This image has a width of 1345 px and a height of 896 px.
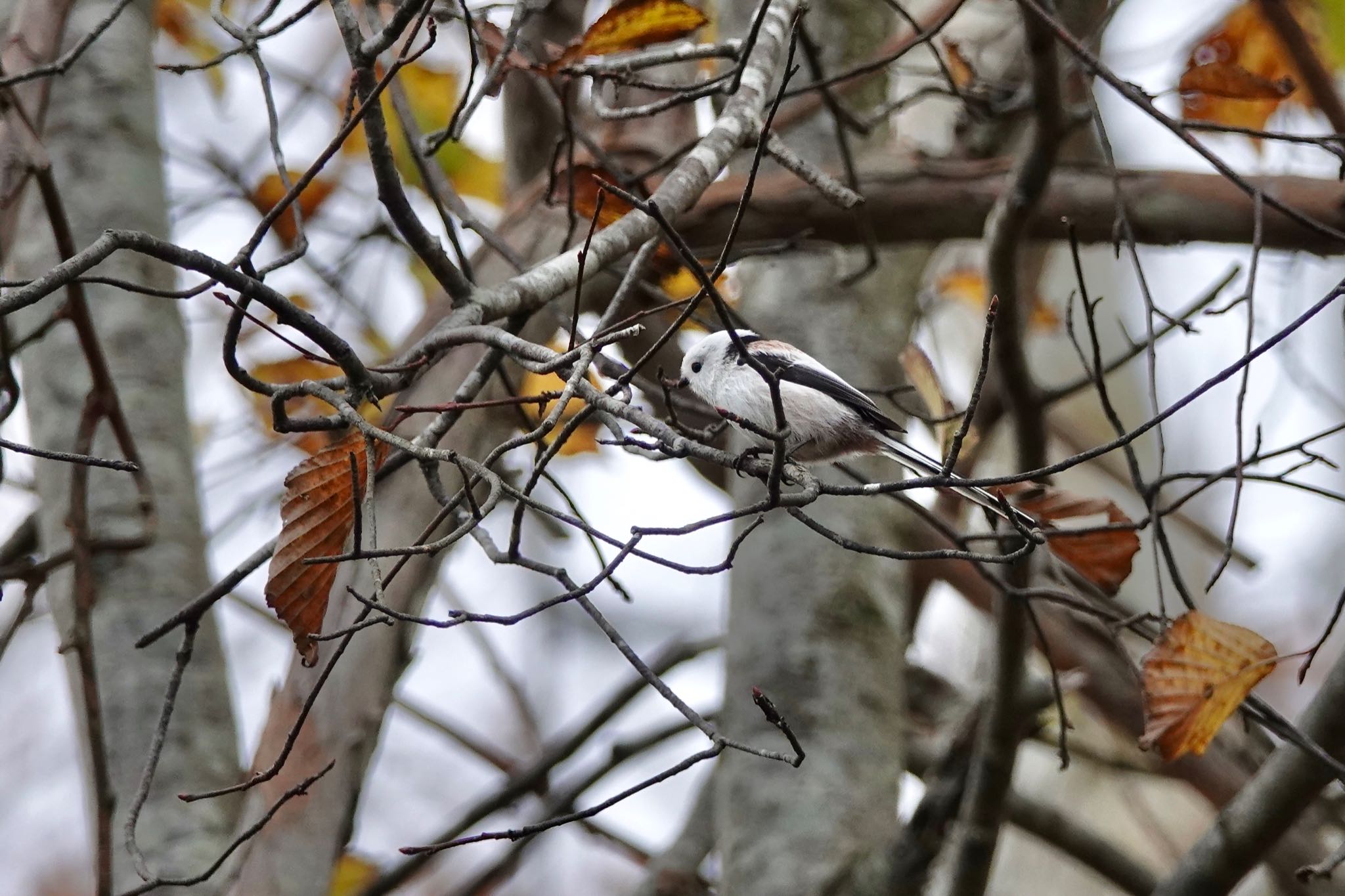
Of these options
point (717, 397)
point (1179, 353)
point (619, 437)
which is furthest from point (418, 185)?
point (1179, 353)

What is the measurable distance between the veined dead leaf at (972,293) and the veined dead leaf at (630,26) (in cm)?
322

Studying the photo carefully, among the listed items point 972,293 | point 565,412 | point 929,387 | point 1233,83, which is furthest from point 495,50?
point 972,293

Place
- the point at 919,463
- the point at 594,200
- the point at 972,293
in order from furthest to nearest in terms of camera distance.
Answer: the point at 972,293 → the point at 594,200 → the point at 919,463

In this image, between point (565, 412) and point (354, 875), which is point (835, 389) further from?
point (354, 875)

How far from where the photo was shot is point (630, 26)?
2.12 m

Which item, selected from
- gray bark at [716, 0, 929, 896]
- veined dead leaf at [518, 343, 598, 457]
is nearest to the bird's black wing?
veined dead leaf at [518, 343, 598, 457]

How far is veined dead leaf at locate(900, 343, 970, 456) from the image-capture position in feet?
8.74

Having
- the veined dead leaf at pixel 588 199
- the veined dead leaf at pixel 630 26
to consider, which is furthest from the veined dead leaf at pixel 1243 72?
the veined dead leaf at pixel 588 199

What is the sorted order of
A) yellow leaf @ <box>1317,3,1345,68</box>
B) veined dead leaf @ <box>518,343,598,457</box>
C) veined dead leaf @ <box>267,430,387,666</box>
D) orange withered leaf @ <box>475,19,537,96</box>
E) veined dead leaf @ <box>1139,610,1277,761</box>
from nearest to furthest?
1. veined dead leaf @ <box>267,430,387,666</box>
2. veined dead leaf @ <box>1139,610,1277,761</box>
3. orange withered leaf @ <box>475,19,537,96</box>
4. veined dead leaf @ <box>518,343,598,457</box>
5. yellow leaf @ <box>1317,3,1345,68</box>

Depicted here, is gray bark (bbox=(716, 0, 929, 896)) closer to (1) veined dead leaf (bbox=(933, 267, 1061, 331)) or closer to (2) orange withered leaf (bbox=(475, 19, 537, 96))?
(2) orange withered leaf (bbox=(475, 19, 537, 96))

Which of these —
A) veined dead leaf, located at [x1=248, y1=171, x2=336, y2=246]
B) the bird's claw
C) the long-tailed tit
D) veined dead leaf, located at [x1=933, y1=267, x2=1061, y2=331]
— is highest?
veined dead leaf, located at [x1=933, y1=267, x2=1061, y2=331]

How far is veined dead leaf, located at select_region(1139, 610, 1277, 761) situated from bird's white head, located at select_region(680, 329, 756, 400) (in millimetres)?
939

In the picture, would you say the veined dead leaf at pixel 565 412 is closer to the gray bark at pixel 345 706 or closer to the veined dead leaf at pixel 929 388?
the gray bark at pixel 345 706

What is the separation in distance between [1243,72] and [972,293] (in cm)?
315
